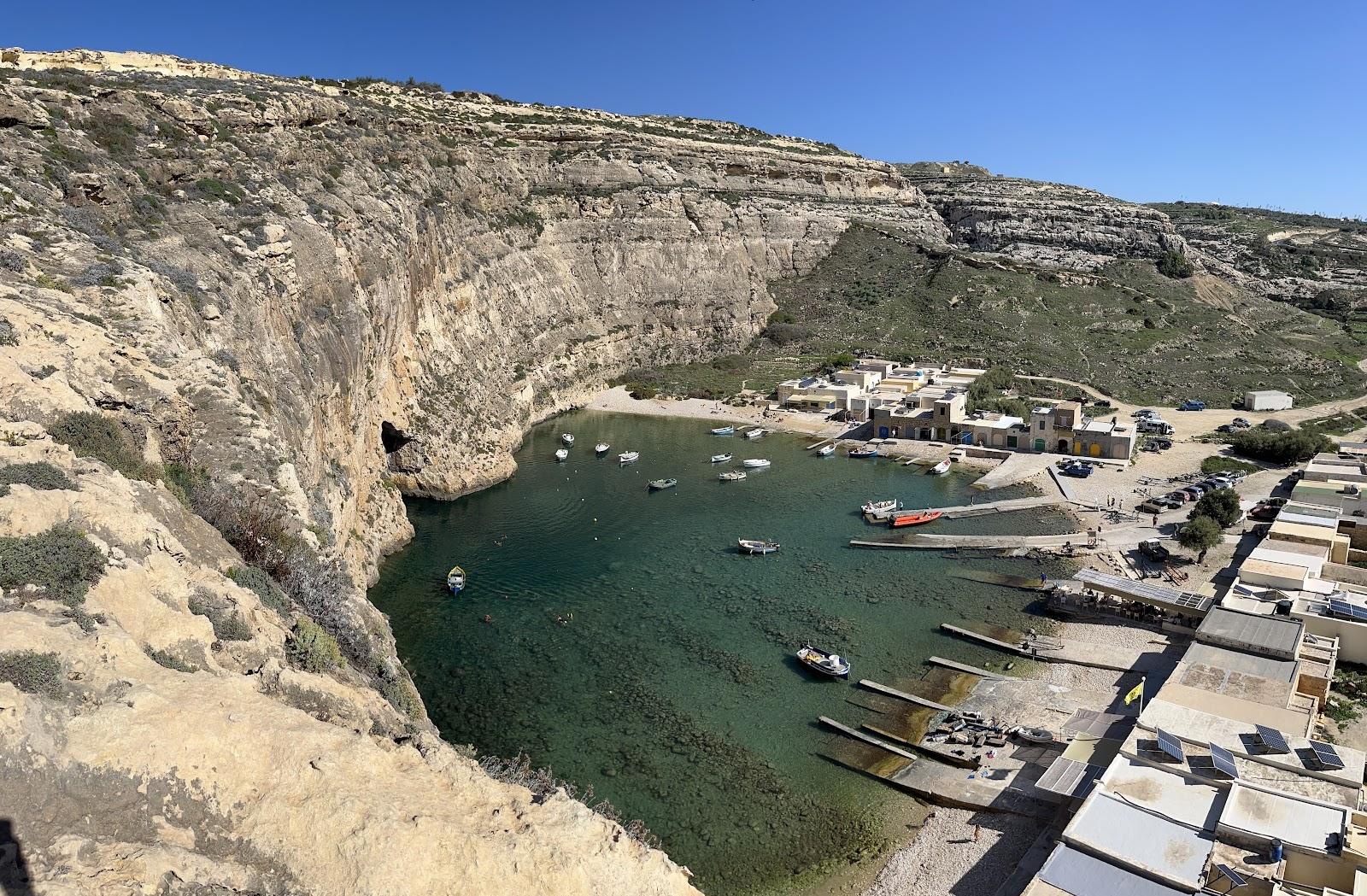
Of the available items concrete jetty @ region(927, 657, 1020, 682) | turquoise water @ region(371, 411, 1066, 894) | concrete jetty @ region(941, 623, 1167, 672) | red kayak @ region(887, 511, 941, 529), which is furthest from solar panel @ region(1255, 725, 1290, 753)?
red kayak @ region(887, 511, 941, 529)

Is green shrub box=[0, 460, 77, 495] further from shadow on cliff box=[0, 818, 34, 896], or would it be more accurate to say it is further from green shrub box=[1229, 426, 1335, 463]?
green shrub box=[1229, 426, 1335, 463]

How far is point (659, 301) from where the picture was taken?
86312mm

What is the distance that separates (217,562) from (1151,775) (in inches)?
867

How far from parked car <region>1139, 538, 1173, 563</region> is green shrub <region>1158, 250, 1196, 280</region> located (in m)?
81.7

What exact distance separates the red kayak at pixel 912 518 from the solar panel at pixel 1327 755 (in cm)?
2330

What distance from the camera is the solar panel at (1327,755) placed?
20.1m

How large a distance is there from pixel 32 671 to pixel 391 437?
38.7 m

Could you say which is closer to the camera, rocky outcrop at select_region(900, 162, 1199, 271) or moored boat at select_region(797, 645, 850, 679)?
moored boat at select_region(797, 645, 850, 679)

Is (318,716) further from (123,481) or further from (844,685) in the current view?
(844,685)

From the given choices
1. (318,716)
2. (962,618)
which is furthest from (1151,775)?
(318,716)

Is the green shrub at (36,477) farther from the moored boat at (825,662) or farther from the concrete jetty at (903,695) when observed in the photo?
the concrete jetty at (903,695)

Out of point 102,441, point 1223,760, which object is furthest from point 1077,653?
point 102,441

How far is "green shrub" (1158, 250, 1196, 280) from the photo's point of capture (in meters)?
105

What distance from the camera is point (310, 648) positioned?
14.2 metres
